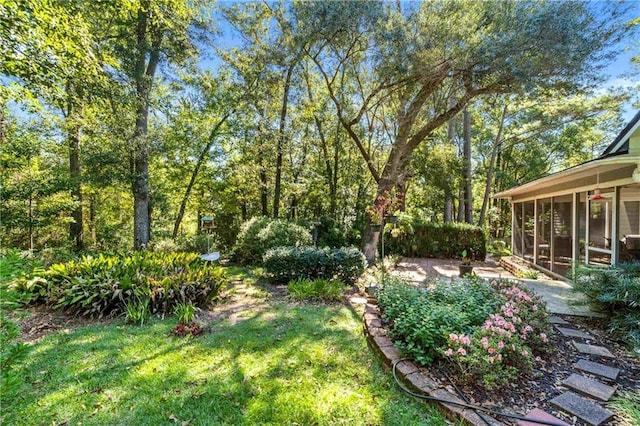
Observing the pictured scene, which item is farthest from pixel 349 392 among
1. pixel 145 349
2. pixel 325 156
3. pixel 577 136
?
pixel 577 136

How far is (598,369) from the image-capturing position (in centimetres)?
278

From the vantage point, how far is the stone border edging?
6.96 ft

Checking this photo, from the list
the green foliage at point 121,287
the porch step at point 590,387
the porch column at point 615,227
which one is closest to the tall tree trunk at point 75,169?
the green foliage at point 121,287

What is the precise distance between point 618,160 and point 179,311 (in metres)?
6.75

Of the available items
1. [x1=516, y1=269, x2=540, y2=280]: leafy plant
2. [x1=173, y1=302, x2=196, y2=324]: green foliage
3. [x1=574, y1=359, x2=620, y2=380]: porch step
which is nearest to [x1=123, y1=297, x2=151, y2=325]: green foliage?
[x1=173, y1=302, x2=196, y2=324]: green foliage

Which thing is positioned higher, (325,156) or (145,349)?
(325,156)

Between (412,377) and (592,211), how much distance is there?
18.9 ft

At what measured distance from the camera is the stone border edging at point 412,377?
212cm

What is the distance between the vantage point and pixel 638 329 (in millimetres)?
3461

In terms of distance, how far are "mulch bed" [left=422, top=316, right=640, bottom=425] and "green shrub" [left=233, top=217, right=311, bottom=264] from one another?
5.81 meters

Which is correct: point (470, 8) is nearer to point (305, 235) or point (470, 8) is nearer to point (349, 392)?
point (305, 235)

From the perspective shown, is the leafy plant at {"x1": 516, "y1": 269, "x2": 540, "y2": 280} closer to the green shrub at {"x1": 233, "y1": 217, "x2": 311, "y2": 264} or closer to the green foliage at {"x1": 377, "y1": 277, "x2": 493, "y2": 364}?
the green foliage at {"x1": 377, "y1": 277, "x2": 493, "y2": 364}

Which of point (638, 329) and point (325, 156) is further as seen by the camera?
point (325, 156)

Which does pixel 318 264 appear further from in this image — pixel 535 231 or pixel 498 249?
pixel 498 249
